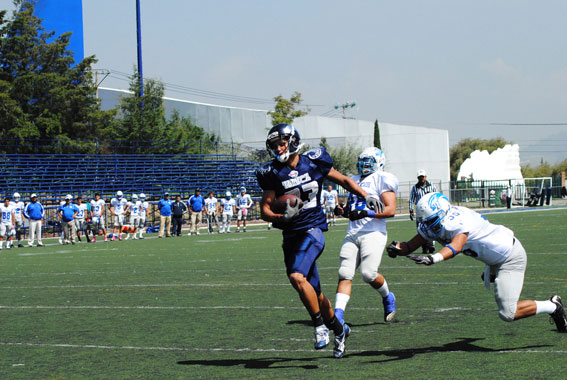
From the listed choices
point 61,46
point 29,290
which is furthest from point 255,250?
point 61,46

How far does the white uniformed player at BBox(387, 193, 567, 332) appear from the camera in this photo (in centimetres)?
615

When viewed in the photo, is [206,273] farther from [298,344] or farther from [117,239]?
[117,239]

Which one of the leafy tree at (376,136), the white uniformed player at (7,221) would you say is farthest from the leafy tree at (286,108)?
the white uniformed player at (7,221)

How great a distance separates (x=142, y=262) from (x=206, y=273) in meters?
3.71

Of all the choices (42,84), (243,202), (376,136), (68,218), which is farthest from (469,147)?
(68,218)

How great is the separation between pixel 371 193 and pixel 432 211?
187cm

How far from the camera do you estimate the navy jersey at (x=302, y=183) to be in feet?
20.8

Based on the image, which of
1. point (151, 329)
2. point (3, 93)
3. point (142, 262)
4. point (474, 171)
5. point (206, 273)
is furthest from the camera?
point (474, 171)

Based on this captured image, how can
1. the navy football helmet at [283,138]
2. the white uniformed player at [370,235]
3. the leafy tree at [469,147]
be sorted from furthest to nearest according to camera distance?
the leafy tree at [469,147], the white uniformed player at [370,235], the navy football helmet at [283,138]

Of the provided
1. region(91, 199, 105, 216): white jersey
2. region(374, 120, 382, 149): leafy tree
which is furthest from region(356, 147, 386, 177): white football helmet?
region(374, 120, 382, 149): leafy tree

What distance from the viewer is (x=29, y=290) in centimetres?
1192

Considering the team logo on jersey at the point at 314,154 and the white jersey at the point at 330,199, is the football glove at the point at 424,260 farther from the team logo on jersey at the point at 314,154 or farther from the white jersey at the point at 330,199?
the white jersey at the point at 330,199

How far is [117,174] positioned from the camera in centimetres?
4028

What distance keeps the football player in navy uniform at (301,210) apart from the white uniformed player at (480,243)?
0.51m
